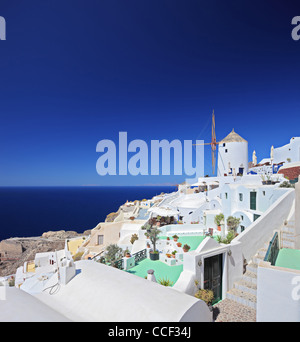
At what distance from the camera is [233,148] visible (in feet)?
95.9

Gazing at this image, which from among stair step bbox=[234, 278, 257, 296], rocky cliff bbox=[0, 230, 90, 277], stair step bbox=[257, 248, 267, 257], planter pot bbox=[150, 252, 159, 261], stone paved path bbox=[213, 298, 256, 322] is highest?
stair step bbox=[257, 248, 267, 257]

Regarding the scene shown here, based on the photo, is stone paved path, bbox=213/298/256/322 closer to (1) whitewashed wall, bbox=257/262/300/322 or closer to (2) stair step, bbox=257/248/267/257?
(1) whitewashed wall, bbox=257/262/300/322

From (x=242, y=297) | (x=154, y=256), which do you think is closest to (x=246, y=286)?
(x=242, y=297)

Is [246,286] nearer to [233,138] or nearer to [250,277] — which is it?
[250,277]

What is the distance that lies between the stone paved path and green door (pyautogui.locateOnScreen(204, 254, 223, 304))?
49 cm

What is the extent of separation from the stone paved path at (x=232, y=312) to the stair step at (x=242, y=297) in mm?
130

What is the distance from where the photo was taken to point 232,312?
7.02m

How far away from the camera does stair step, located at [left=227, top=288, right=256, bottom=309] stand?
7176mm

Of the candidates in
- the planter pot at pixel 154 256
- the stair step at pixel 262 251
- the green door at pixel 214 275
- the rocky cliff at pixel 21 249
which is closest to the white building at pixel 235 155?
the stair step at pixel 262 251

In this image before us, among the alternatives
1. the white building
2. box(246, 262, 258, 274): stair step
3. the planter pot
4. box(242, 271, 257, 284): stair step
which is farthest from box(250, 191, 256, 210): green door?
the white building

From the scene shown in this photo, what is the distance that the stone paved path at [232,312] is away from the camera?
6641 millimetres

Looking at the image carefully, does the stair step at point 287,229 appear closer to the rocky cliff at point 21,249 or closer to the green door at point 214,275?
the green door at point 214,275

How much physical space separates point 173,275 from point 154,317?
16.3 ft
